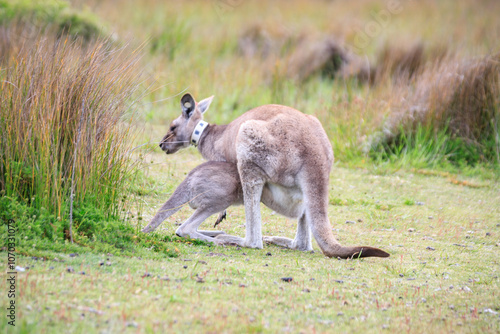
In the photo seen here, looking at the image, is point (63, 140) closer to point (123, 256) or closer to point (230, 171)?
point (123, 256)

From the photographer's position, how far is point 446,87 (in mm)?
9336

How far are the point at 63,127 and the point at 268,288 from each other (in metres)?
2.12

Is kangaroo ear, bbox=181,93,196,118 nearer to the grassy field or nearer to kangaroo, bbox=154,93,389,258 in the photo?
the grassy field

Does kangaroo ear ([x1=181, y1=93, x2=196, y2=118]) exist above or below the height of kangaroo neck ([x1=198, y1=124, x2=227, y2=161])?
above

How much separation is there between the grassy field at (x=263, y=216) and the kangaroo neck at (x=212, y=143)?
2.01 feet

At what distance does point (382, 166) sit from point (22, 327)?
7.16 metres

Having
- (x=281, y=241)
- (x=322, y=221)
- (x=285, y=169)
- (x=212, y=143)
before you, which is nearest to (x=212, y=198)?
(x=285, y=169)

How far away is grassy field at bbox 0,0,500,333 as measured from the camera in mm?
3422

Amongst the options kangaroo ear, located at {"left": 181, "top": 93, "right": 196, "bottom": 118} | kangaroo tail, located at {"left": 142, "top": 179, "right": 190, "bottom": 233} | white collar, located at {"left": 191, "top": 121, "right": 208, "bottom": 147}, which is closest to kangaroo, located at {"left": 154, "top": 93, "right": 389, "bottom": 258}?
kangaroo tail, located at {"left": 142, "top": 179, "right": 190, "bottom": 233}

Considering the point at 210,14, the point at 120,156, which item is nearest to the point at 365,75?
the point at 210,14

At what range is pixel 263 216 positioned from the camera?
22.4ft

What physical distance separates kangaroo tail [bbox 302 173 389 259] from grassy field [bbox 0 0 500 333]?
0.47ft

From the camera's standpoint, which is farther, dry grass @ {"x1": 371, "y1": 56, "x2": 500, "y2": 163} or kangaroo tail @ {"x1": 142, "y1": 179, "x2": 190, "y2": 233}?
dry grass @ {"x1": 371, "y1": 56, "x2": 500, "y2": 163}

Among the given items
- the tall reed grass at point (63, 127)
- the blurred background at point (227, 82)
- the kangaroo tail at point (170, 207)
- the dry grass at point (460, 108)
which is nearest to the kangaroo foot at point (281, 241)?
the kangaroo tail at point (170, 207)
